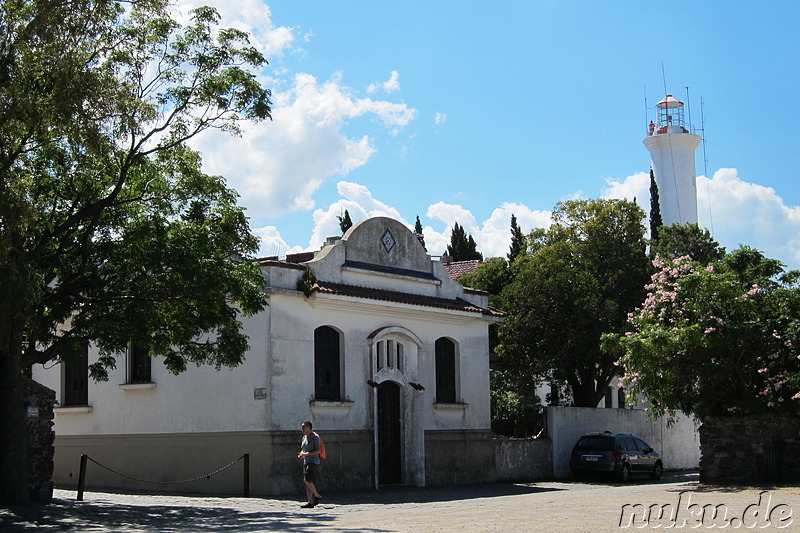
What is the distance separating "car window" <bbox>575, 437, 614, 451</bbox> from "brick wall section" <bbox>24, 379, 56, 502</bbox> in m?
16.6

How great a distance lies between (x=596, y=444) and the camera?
29.9 m

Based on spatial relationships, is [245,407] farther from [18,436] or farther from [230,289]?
[18,436]

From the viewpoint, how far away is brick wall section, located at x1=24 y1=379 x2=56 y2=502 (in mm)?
18734

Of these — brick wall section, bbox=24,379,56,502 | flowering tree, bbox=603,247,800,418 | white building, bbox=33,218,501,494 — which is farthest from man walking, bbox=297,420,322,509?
flowering tree, bbox=603,247,800,418

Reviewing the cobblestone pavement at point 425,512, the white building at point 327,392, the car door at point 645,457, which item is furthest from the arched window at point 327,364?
the car door at point 645,457

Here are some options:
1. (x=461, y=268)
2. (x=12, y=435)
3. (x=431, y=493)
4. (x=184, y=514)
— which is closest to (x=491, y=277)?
(x=461, y=268)

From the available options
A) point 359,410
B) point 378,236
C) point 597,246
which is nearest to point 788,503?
point 359,410

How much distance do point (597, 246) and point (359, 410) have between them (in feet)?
53.0

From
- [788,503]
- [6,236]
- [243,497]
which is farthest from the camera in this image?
[243,497]

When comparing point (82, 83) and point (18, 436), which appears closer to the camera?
point (82, 83)

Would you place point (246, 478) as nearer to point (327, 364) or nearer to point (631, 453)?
point (327, 364)

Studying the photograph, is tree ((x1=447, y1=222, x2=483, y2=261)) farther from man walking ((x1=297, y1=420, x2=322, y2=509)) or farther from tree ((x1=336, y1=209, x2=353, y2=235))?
man walking ((x1=297, y1=420, x2=322, y2=509))

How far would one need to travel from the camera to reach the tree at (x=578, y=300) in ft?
115

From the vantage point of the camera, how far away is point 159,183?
1908cm
